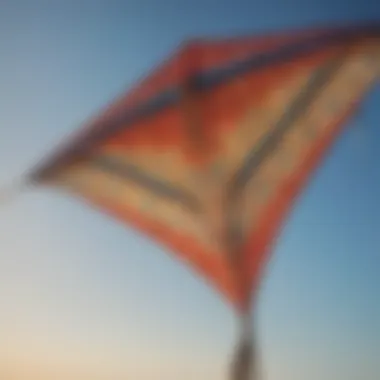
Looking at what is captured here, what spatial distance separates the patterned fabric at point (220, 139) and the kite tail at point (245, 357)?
0.31 ft

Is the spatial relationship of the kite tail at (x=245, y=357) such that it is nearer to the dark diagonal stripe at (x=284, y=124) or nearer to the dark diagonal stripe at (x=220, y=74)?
the dark diagonal stripe at (x=284, y=124)

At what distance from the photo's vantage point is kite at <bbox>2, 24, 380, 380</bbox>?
48.5 inches

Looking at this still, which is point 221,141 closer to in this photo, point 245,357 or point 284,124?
point 284,124

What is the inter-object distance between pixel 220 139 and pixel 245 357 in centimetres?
37

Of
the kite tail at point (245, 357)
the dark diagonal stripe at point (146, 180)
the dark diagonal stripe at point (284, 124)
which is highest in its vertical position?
the dark diagonal stripe at point (284, 124)

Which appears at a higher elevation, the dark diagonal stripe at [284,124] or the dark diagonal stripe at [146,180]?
the dark diagonal stripe at [284,124]

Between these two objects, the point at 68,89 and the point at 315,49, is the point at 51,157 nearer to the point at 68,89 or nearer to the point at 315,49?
the point at 68,89

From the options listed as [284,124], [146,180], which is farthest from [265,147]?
[146,180]

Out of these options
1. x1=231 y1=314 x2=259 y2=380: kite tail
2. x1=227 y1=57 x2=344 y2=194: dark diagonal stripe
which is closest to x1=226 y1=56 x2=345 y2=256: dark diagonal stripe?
x1=227 y1=57 x2=344 y2=194: dark diagonal stripe

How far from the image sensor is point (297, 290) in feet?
3.97

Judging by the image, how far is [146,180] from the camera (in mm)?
1268

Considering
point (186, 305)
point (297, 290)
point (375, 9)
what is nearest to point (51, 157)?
point (186, 305)

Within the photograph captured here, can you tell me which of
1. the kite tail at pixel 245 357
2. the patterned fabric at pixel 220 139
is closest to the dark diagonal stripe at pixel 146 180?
the patterned fabric at pixel 220 139

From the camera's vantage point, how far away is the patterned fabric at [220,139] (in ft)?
4.05
